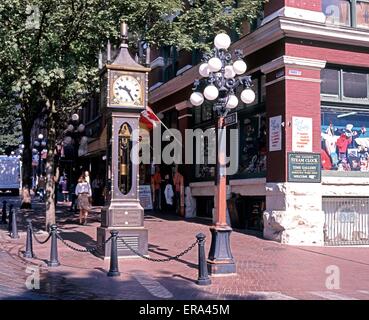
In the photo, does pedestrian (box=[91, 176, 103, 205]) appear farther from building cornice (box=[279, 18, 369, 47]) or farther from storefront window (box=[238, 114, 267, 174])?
building cornice (box=[279, 18, 369, 47])

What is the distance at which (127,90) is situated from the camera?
12.0 meters

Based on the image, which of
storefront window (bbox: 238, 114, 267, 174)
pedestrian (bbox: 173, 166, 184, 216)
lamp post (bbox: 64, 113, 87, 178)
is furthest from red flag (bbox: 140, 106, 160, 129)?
lamp post (bbox: 64, 113, 87, 178)

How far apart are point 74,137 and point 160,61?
6.14m

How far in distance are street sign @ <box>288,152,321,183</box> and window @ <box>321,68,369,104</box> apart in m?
1.95

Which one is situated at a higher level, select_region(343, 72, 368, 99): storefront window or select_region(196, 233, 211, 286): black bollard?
select_region(343, 72, 368, 99): storefront window

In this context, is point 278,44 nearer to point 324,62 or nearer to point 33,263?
point 324,62

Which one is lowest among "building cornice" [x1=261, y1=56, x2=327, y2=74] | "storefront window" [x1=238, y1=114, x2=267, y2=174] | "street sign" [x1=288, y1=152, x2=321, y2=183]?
"street sign" [x1=288, y1=152, x2=321, y2=183]

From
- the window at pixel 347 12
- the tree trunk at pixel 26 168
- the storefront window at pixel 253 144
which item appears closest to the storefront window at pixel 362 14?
the window at pixel 347 12

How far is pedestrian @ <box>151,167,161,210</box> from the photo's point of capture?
25.3 metres

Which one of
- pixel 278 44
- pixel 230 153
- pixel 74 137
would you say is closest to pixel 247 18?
pixel 278 44

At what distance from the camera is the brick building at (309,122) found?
14336 millimetres

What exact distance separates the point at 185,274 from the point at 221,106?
3.26 metres

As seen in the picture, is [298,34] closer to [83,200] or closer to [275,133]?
[275,133]

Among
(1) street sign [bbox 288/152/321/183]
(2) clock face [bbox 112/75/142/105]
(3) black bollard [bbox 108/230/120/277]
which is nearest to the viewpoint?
(3) black bollard [bbox 108/230/120/277]
